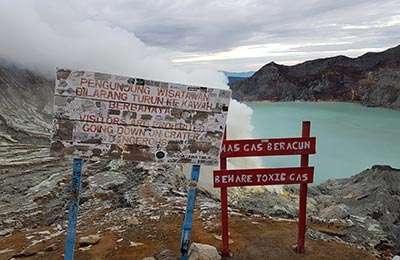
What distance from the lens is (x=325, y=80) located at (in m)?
89.1

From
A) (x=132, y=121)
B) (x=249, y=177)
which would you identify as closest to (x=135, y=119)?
(x=132, y=121)

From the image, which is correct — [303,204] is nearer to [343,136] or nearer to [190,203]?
[190,203]

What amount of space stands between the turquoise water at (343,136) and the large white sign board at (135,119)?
63.5 ft

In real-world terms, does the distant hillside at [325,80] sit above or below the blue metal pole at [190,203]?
above

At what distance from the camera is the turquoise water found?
2764 cm

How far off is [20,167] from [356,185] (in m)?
15.1

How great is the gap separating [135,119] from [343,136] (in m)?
40.4

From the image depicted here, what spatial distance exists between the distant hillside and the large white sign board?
76874 millimetres

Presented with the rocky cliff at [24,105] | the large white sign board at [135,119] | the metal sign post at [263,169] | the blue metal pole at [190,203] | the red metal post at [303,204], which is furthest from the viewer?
the rocky cliff at [24,105]

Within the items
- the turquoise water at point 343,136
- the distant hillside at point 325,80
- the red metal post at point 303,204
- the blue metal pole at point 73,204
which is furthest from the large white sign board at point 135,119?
the distant hillside at point 325,80

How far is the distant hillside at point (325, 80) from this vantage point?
3263 inches

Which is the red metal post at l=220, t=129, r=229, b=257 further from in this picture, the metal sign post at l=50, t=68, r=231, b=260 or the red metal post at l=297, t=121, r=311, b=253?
the red metal post at l=297, t=121, r=311, b=253

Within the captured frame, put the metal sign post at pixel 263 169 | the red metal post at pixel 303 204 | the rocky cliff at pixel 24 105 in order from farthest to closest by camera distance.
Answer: the rocky cliff at pixel 24 105, the red metal post at pixel 303 204, the metal sign post at pixel 263 169

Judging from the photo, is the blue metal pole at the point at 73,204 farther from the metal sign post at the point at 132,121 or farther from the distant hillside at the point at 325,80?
the distant hillside at the point at 325,80
